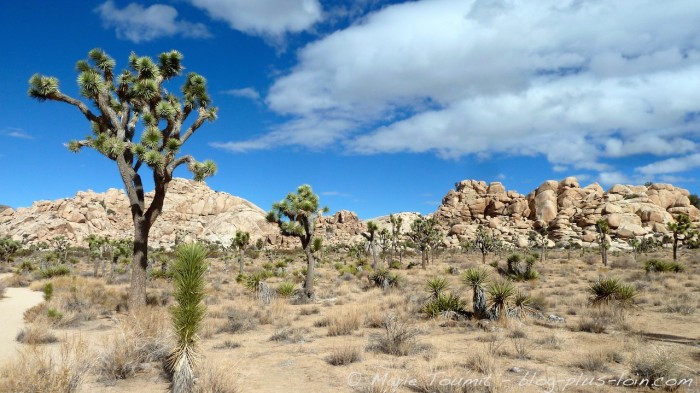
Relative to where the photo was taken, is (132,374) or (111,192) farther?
(111,192)

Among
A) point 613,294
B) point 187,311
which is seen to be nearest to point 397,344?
point 187,311

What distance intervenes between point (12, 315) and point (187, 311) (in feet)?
35.5

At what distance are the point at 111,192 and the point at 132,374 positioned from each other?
111m

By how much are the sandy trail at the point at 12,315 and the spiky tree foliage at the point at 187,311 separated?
3738mm

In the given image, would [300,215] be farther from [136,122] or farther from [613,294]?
[613,294]

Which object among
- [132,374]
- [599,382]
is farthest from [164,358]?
[599,382]

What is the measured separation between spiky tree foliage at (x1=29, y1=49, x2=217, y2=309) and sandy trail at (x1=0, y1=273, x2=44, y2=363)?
2826mm

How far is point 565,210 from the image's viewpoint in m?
85.2

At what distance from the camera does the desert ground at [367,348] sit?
20.4 feet

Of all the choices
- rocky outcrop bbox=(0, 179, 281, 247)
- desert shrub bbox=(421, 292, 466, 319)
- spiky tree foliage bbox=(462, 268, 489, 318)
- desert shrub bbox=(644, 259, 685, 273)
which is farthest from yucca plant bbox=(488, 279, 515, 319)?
rocky outcrop bbox=(0, 179, 281, 247)

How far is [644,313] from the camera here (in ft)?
40.5

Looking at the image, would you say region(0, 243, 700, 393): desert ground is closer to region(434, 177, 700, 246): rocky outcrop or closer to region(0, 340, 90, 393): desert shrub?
region(0, 340, 90, 393): desert shrub

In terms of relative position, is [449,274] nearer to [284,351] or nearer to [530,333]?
[530,333]

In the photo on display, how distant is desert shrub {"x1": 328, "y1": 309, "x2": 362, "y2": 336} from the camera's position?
35.3 ft
